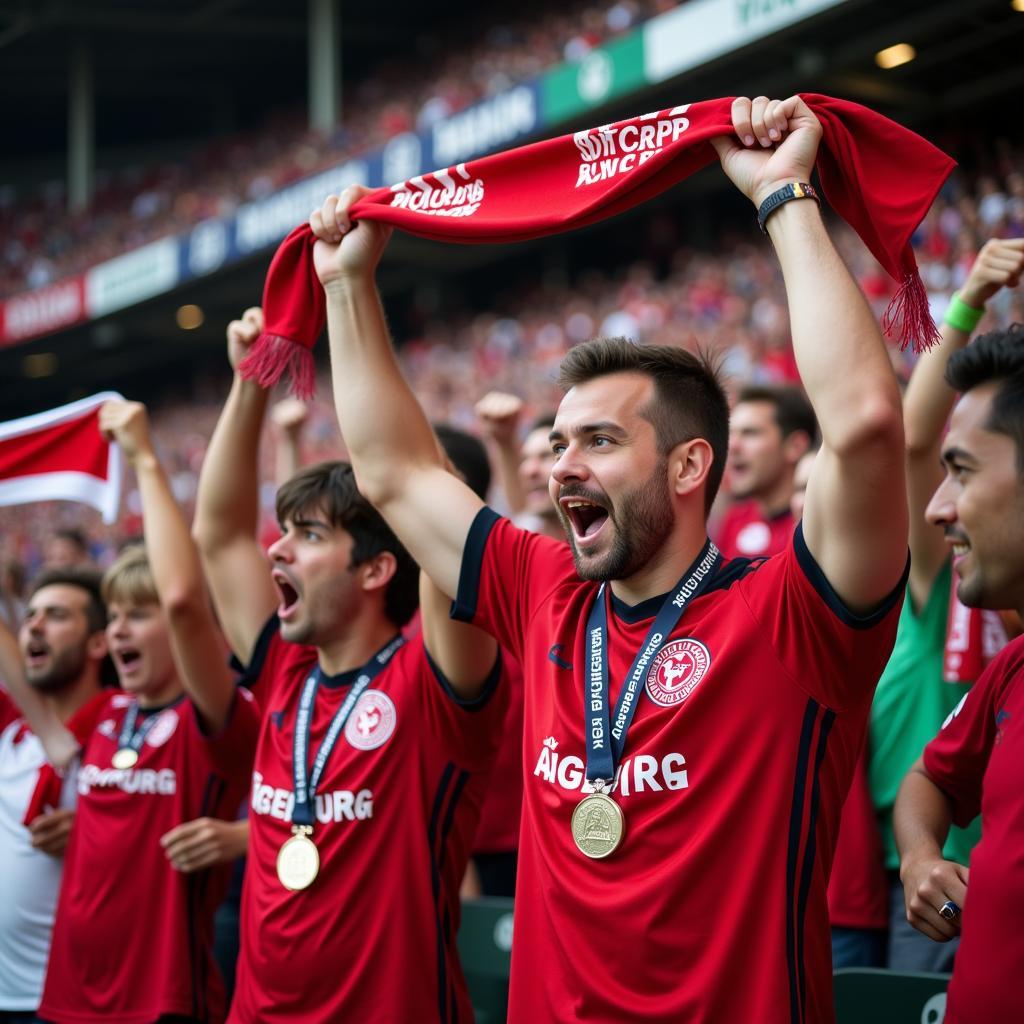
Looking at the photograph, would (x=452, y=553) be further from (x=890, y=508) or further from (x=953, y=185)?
(x=953, y=185)

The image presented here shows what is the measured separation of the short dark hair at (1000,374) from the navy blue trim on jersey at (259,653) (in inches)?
69.6

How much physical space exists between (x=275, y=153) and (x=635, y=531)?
21262mm

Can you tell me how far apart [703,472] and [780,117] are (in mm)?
640

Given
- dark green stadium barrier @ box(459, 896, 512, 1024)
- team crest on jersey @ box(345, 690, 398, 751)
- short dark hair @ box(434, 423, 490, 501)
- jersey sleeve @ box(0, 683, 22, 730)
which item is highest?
short dark hair @ box(434, 423, 490, 501)

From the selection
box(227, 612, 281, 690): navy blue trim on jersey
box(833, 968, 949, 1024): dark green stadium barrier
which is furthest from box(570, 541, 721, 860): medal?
box(227, 612, 281, 690): navy blue trim on jersey

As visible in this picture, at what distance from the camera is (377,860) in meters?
2.80

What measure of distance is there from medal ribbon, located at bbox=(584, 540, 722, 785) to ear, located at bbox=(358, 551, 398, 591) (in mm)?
909

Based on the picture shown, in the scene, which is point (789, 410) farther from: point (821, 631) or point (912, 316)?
point (821, 631)

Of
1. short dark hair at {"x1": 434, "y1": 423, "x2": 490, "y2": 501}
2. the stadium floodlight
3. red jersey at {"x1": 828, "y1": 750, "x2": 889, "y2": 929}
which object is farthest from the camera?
the stadium floodlight

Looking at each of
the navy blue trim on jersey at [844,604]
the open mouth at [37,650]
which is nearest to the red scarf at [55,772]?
the open mouth at [37,650]

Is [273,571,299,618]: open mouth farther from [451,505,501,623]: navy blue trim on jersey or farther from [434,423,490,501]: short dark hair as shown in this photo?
[434,423,490,501]: short dark hair

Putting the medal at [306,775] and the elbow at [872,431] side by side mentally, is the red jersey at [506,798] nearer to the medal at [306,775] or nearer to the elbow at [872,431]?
the medal at [306,775]

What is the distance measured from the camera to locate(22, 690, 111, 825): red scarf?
12.8ft

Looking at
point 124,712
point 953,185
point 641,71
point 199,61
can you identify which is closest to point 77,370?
point 199,61
